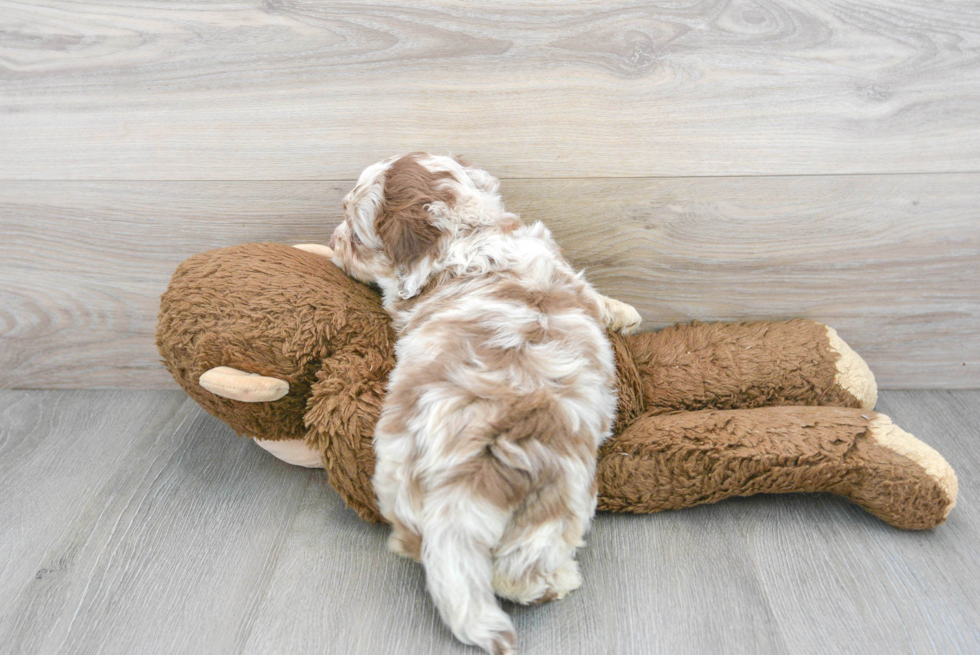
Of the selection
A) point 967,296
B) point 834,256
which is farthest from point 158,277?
point 967,296

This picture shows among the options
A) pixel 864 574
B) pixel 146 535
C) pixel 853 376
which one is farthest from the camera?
pixel 853 376

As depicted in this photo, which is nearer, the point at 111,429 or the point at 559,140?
the point at 559,140

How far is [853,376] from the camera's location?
135 centimetres

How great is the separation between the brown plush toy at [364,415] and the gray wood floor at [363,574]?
3.2 inches

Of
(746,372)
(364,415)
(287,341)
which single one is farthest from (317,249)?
(746,372)

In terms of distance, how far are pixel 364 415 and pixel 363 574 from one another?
0.29 m

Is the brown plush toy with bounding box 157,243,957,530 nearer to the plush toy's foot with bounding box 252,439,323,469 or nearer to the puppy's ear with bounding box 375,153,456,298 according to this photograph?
the plush toy's foot with bounding box 252,439,323,469

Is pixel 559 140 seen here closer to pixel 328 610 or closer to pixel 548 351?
pixel 548 351

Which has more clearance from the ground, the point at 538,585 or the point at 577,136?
the point at 577,136

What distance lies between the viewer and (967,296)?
147 centimetres

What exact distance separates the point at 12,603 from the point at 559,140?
131 cm

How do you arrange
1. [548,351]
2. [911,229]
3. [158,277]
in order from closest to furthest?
[548,351] → [911,229] → [158,277]

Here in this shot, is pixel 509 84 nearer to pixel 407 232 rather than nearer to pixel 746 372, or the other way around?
pixel 407 232

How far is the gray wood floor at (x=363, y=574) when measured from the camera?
1.04m
